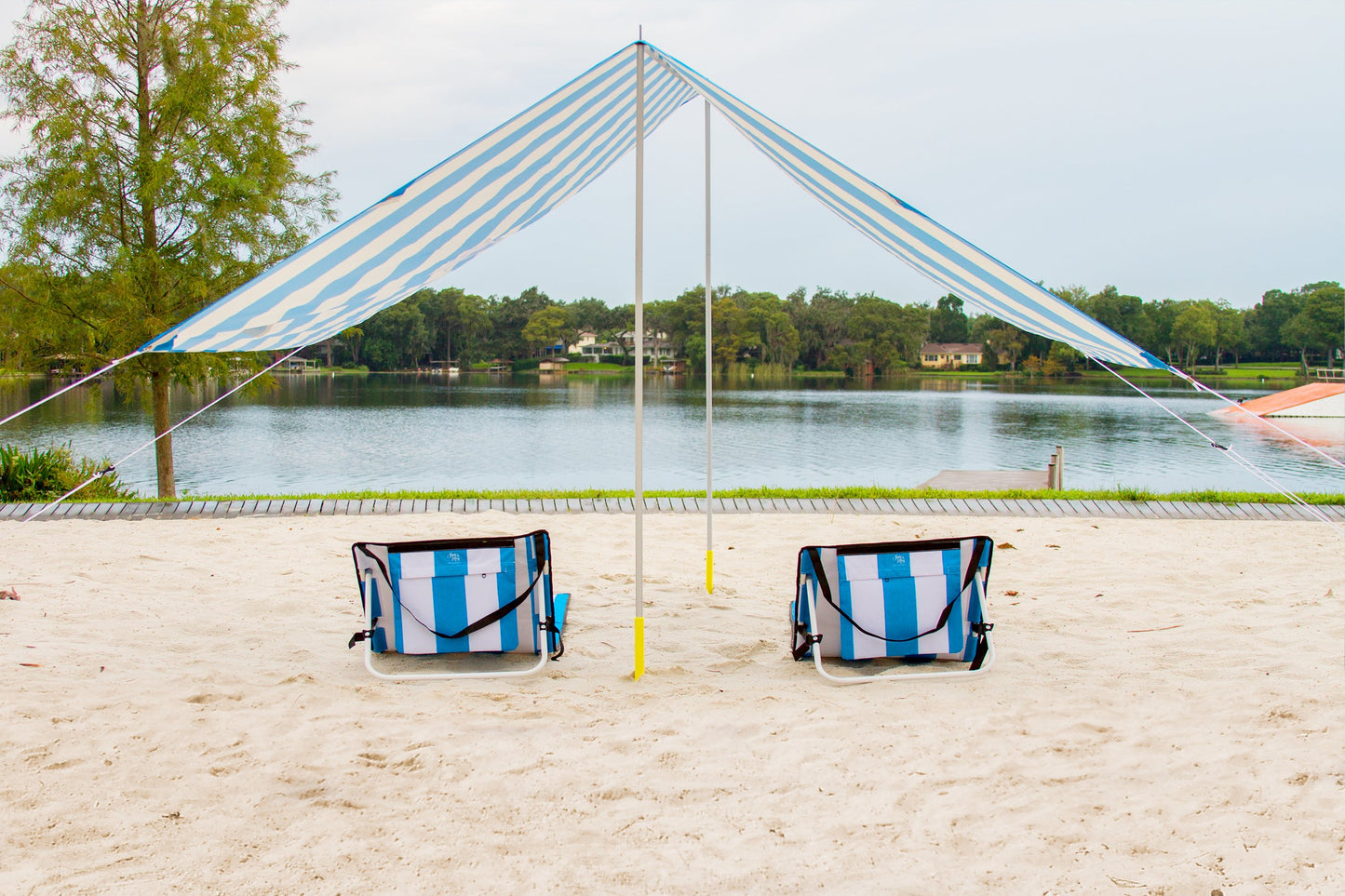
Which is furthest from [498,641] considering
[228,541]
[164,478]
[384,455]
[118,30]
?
[384,455]

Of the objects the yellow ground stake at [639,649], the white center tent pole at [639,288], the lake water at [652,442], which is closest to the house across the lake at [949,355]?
the lake water at [652,442]

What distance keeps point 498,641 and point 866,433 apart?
56.4 feet

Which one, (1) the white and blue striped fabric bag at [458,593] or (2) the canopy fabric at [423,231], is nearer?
(2) the canopy fabric at [423,231]

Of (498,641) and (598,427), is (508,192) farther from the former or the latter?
(598,427)

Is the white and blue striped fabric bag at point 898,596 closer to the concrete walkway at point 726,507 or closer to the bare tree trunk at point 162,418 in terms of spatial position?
the concrete walkway at point 726,507

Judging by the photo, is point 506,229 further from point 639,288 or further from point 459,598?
point 459,598

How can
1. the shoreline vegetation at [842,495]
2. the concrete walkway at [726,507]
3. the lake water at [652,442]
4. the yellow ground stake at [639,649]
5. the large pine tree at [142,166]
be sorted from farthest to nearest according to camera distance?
1. the lake water at [652,442]
2. the large pine tree at [142,166]
3. the shoreline vegetation at [842,495]
4. the concrete walkway at [726,507]
5. the yellow ground stake at [639,649]

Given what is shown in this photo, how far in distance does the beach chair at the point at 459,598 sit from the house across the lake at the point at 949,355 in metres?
81.7

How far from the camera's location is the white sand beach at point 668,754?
6.33ft

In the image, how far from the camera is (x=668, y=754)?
2453 mm

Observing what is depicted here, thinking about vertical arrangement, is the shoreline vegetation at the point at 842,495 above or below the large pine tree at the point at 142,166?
below

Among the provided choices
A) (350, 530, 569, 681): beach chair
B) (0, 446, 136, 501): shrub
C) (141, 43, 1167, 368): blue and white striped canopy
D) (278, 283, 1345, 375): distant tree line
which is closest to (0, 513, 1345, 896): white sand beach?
(350, 530, 569, 681): beach chair

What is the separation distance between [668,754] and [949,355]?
85.4m

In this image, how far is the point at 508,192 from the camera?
3.61 metres
